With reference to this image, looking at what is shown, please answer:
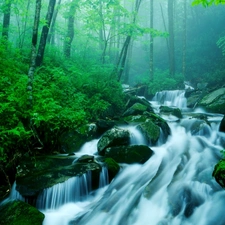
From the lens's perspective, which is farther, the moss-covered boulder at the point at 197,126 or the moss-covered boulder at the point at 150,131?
the moss-covered boulder at the point at 197,126

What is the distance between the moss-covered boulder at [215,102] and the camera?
1230cm

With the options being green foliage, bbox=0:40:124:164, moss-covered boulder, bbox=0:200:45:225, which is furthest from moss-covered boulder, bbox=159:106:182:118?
moss-covered boulder, bbox=0:200:45:225

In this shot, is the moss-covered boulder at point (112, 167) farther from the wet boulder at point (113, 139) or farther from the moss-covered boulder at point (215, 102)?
the moss-covered boulder at point (215, 102)

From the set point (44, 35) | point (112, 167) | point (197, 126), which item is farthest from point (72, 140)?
point (197, 126)

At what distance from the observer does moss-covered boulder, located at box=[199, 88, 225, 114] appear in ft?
40.4

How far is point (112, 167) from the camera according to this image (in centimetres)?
621

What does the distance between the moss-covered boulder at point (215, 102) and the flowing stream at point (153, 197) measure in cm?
547

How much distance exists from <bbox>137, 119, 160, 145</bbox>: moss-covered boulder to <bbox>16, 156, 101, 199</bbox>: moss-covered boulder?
9.31ft

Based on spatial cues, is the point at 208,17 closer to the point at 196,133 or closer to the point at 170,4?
the point at 170,4

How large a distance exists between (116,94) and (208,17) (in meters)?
22.0

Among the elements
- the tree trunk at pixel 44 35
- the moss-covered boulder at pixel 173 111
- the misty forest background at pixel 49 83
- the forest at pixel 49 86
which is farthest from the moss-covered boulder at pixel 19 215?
the moss-covered boulder at pixel 173 111

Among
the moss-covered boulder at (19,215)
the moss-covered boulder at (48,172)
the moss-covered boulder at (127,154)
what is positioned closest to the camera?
the moss-covered boulder at (19,215)

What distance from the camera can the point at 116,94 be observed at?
11.5 m

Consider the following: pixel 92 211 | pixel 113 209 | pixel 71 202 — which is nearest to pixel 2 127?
pixel 71 202
